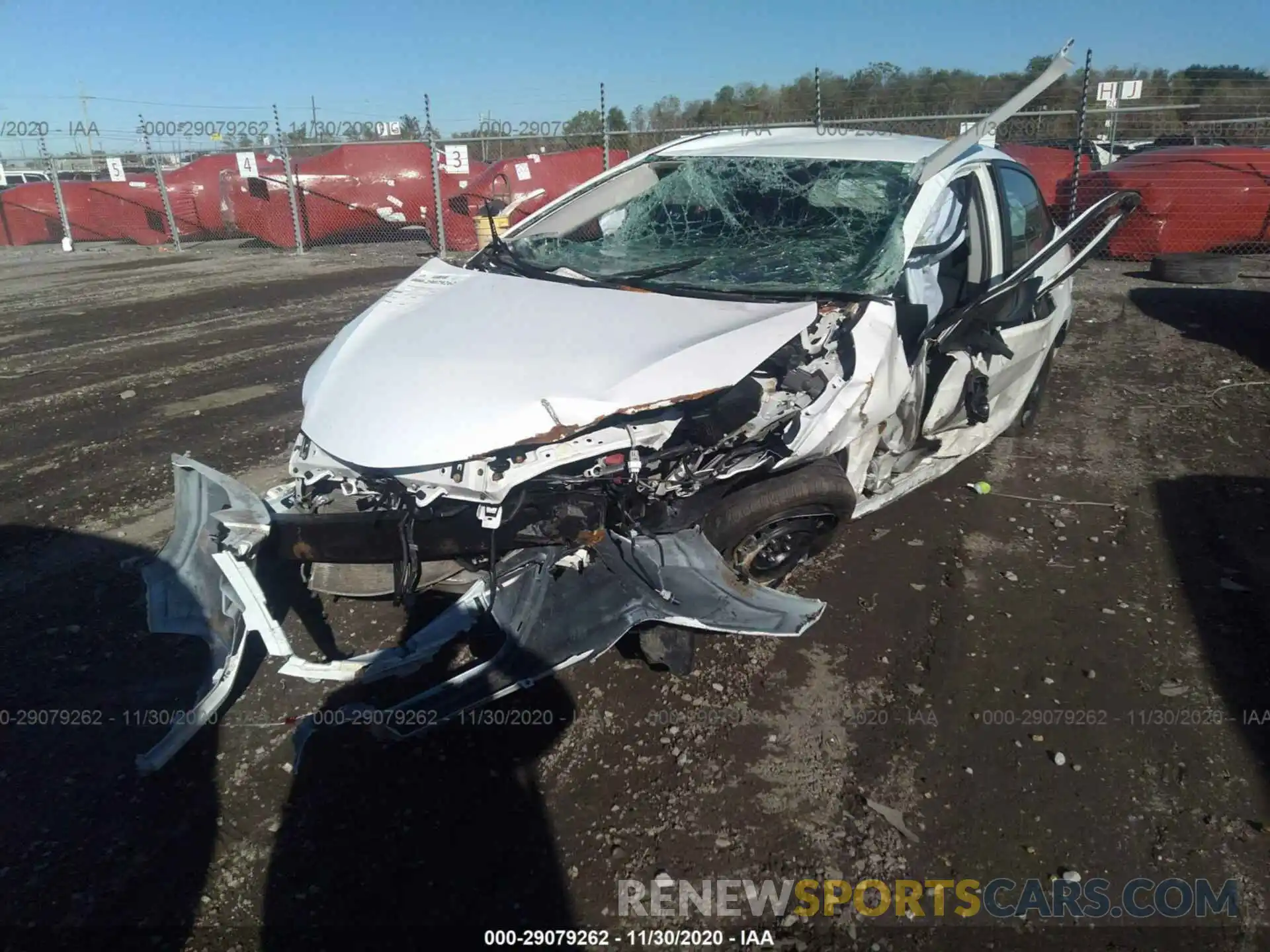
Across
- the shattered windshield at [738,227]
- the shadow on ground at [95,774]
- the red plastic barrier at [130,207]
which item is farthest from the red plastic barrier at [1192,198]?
the red plastic barrier at [130,207]

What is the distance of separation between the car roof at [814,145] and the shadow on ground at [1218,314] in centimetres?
408

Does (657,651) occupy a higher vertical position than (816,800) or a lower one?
higher

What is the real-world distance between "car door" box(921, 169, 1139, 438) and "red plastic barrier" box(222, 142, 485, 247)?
12.3m

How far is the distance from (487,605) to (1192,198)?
11355 millimetres

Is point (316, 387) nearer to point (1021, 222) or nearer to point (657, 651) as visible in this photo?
point (657, 651)

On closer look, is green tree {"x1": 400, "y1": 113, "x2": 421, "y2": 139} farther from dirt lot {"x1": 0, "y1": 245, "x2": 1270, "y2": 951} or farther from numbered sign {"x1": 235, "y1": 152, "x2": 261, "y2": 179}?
dirt lot {"x1": 0, "y1": 245, "x2": 1270, "y2": 951}

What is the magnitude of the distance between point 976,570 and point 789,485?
1236 millimetres

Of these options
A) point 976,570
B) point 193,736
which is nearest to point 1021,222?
point 976,570

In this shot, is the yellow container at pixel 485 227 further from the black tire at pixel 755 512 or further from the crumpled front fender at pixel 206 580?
the black tire at pixel 755 512

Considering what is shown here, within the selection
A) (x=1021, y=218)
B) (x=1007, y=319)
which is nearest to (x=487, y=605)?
(x=1007, y=319)

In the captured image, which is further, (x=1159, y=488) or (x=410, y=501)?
(x=1159, y=488)

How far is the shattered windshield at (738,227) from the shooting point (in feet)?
11.5

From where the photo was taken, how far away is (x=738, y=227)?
4039 mm

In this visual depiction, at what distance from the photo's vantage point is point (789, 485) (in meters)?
3.08
